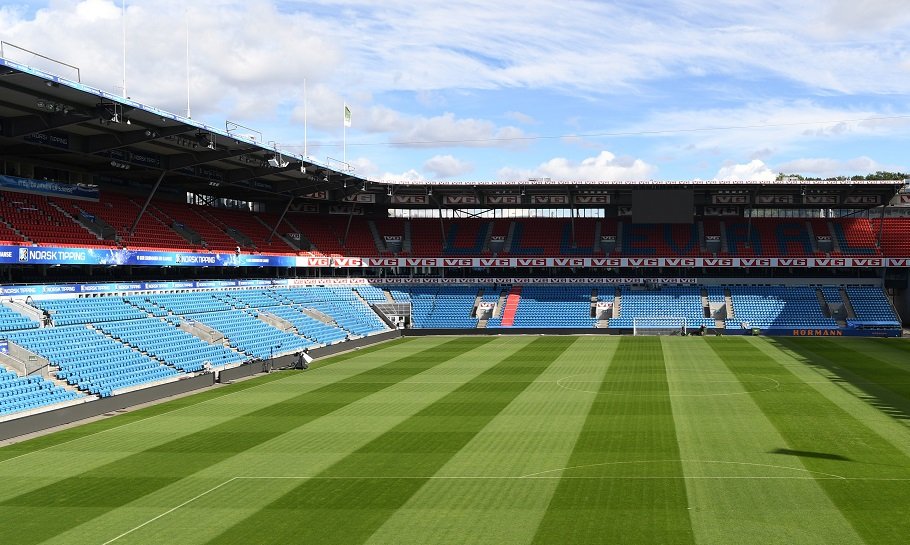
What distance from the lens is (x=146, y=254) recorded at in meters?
49.3

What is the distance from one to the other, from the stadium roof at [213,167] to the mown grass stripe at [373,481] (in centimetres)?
2088

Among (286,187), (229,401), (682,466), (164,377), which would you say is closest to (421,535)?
(682,466)

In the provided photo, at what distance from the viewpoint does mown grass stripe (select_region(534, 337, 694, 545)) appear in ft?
56.8

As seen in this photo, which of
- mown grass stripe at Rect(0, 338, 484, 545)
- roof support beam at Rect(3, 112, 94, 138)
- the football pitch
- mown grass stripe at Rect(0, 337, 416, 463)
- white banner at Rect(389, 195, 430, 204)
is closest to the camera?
the football pitch

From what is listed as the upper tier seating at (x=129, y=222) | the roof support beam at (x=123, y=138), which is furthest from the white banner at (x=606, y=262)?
the roof support beam at (x=123, y=138)

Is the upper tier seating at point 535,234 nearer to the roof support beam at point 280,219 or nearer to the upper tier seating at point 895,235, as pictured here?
the upper tier seating at point 895,235

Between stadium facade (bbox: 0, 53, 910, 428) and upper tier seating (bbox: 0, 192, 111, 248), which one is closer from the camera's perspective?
stadium facade (bbox: 0, 53, 910, 428)

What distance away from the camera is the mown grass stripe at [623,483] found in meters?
17.3

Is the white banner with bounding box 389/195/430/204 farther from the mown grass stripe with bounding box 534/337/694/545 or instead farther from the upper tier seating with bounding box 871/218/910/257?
the mown grass stripe with bounding box 534/337/694/545

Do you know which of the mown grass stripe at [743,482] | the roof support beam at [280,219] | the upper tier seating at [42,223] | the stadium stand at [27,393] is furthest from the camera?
the roof support beam at [280,219]

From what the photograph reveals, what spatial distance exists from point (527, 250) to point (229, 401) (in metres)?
45.6

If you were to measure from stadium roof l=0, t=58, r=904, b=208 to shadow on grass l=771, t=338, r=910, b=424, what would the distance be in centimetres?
1970

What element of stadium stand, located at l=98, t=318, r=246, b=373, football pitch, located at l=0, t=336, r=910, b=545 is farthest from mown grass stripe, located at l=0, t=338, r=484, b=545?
stadium stand, located at l=98, t=318, r=246, b=373

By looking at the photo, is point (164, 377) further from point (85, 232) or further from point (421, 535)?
point (421, 535)
